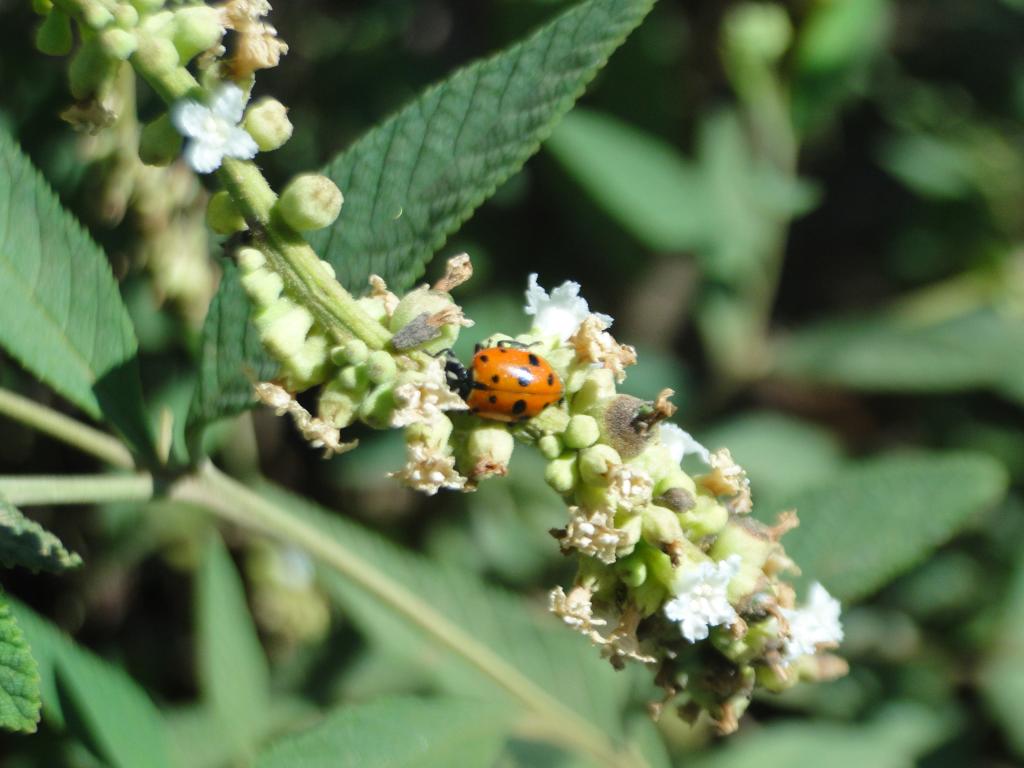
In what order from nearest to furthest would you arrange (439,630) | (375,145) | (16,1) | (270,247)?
(270,247), (375,145), (439,630), (16,1)

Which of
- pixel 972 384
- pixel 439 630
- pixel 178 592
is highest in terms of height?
pixel 439 630

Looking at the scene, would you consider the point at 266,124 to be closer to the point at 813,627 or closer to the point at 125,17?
the point at 125,17

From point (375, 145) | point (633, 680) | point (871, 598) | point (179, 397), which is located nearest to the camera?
point (375, 145)

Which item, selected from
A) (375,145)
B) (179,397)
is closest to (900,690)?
(179,397)

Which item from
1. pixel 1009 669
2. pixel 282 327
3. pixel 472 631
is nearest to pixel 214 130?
pixel 282 327

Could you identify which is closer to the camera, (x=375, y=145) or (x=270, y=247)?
(x=270, y=247)

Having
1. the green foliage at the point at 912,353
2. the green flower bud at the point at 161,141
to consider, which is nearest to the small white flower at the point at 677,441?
the green flower bud at the point at 161,141

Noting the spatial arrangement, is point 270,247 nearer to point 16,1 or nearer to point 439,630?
point 439,630
